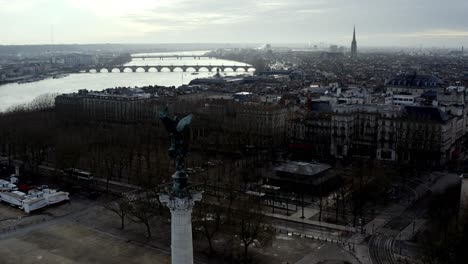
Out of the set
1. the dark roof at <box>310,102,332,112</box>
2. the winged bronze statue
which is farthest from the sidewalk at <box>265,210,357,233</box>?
the dark roof at <box>310,102,332,112</box>

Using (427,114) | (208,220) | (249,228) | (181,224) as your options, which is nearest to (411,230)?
(249,228)

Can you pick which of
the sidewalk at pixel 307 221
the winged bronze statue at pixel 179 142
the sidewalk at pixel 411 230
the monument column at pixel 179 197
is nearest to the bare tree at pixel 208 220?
the sidewalk at pixel 307 221

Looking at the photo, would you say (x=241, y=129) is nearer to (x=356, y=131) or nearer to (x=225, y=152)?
(x=225, y=152)

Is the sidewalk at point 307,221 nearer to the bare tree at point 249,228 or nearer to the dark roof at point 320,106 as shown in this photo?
the bare tree at point 249,228

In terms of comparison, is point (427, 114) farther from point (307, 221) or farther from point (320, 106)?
point (307, 221)

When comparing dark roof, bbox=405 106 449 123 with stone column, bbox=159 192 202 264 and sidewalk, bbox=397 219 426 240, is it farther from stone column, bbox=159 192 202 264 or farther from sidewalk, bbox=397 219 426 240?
stone column, bbox=159 192 202 264

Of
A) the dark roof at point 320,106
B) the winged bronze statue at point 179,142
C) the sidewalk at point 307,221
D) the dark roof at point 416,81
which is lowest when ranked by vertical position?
the sidewalk at point 307,221

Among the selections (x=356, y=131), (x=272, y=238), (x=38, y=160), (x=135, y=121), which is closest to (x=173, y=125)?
(x=272, y=238)
